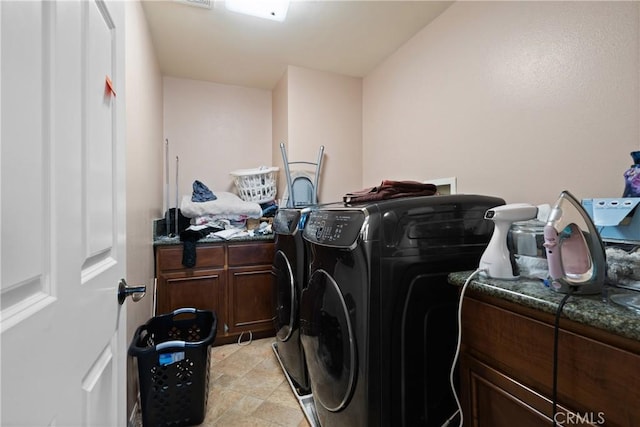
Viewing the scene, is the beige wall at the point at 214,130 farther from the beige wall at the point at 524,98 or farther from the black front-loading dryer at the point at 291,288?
the beige wall at the point at 524,98

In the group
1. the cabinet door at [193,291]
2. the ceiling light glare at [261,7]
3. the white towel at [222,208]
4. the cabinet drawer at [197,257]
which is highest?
the ceiling light glare at [261,7]

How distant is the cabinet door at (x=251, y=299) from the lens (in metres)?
2.28

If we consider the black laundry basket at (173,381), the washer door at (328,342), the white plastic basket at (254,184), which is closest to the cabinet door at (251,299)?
the white plastic basket at (254,184)

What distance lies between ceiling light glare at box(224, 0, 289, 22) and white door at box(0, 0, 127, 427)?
123 centimetres

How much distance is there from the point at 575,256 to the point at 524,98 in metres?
1.00

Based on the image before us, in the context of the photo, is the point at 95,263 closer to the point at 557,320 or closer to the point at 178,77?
the point at 557,320

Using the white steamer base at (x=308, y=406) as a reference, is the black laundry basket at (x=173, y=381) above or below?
above

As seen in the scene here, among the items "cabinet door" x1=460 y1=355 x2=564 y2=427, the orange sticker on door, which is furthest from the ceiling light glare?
"cabinet door" x1=460 y1=355 x2=564 y2=427

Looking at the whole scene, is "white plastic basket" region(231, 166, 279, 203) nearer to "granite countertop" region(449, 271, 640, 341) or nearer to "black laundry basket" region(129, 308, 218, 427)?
"black laundry basket" region(129, 308, 218, 427)

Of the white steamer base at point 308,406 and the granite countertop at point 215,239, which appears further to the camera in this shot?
the granite countertop at point 215,239

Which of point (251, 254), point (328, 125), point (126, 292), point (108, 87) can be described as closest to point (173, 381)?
point (126, 292)

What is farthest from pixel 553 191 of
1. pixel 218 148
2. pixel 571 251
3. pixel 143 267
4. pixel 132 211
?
pixel 218 148
